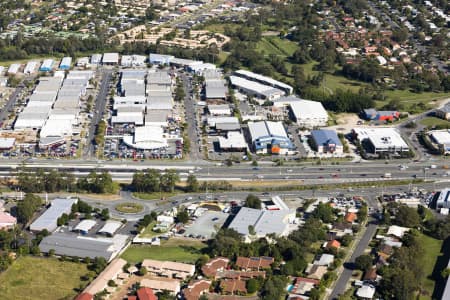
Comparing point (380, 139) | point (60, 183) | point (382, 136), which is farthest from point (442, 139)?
point (60, 183)

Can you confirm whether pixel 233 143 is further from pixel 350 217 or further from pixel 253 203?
pixel 350 217

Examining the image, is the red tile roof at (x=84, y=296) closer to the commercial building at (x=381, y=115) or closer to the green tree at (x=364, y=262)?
the green tree at (x=364, y=262)

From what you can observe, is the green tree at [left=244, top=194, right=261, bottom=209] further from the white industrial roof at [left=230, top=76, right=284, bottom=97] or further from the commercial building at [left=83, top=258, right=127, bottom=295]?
the white industrial roof at [left=230, top=76, right=284, bottom=97]

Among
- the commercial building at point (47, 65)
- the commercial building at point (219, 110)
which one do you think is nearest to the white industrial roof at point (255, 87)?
the commercial building at point (219, 110)

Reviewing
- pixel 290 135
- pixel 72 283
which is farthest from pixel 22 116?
pixel 72 283

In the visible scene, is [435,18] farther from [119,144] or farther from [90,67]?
[119,144]

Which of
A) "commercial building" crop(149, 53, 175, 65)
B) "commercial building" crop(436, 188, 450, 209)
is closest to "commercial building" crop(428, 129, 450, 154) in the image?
"commercial building" crop(436, 188, 450, 209)
